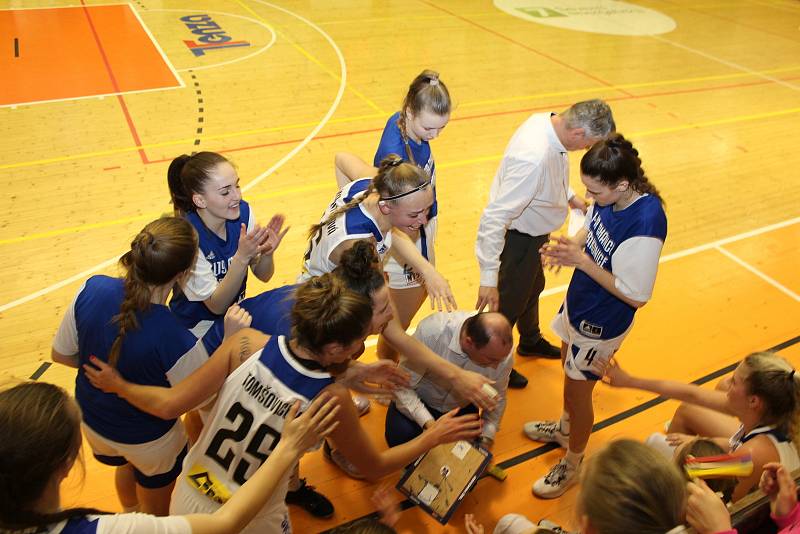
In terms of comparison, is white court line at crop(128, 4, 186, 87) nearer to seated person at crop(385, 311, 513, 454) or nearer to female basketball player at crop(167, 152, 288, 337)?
female basketball player at crop(167, 152, 288, 337)

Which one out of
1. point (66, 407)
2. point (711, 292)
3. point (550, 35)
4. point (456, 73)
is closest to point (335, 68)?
point (456, 73)

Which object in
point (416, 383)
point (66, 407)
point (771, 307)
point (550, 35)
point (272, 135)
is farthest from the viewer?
point (550, 35)

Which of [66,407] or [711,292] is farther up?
[66,407]

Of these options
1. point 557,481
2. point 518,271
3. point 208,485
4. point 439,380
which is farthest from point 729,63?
point 208,485

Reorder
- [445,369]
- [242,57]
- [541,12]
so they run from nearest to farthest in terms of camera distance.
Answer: [445,369] → [242,57] → [541,12]

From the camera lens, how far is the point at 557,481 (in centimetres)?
392

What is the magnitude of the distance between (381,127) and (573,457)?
5.87 m

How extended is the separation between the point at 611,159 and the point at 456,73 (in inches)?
321

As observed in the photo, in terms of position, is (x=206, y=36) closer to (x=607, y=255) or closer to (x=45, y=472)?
(x=607, y=255)

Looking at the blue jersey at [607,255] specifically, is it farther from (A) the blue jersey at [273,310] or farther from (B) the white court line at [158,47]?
(B) the white court line at [158,47]

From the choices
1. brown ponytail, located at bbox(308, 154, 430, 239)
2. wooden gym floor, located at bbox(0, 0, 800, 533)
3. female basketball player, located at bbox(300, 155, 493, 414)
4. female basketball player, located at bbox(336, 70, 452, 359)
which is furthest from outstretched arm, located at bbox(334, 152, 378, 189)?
wooden gym floor, located at bbox(0, 0, 800, 533)

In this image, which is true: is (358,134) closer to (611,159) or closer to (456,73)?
(456,73)

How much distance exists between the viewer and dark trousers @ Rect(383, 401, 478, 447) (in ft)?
12.7

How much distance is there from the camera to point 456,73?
Answer: 35.8 ft
